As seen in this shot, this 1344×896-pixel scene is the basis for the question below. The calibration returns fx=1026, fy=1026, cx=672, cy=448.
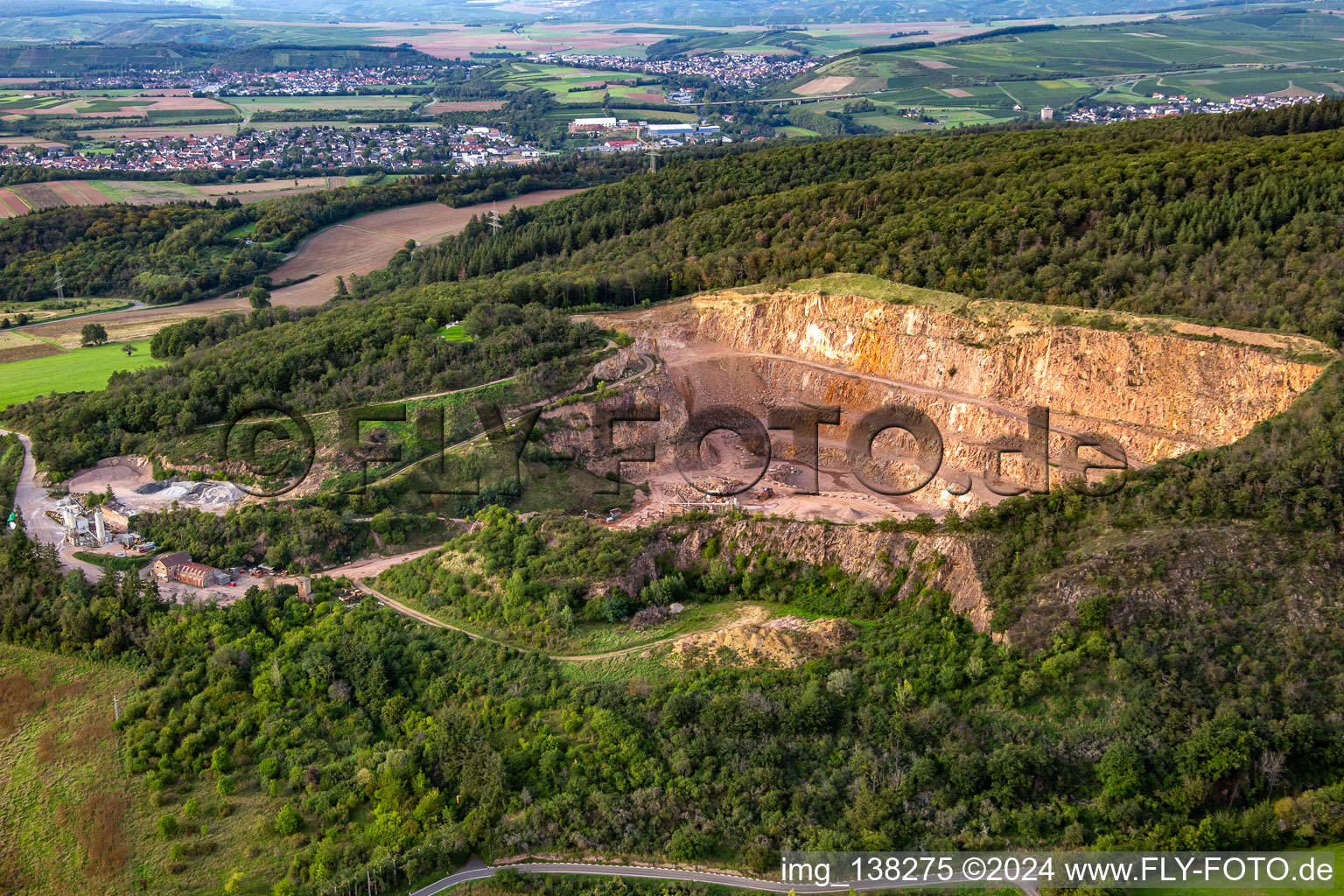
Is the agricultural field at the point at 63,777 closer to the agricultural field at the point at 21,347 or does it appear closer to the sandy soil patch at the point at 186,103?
the agricultural field at the point at 21,347

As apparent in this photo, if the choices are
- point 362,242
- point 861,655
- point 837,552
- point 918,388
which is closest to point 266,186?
point 362,242

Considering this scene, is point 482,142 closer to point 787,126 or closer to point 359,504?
point 787,126

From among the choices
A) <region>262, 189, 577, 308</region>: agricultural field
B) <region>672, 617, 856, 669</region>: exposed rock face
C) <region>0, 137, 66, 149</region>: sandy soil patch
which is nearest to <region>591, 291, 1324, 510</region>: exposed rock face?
<region>672, 617, 856, 669</region>: exposed rock face

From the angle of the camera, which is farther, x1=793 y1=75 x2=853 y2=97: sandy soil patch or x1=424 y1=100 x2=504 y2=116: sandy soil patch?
x1=793 y1=75 x2=853 y2=97: sandy soil patch

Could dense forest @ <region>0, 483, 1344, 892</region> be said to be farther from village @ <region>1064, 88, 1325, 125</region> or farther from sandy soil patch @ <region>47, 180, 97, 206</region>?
village @ <region>1064, 88, 1325, 125</region>

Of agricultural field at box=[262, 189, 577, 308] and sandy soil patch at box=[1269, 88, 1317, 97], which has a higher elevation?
sandy soil patch at box=[1269, 88, 1317, 97]

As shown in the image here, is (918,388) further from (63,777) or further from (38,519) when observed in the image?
(38,519)
